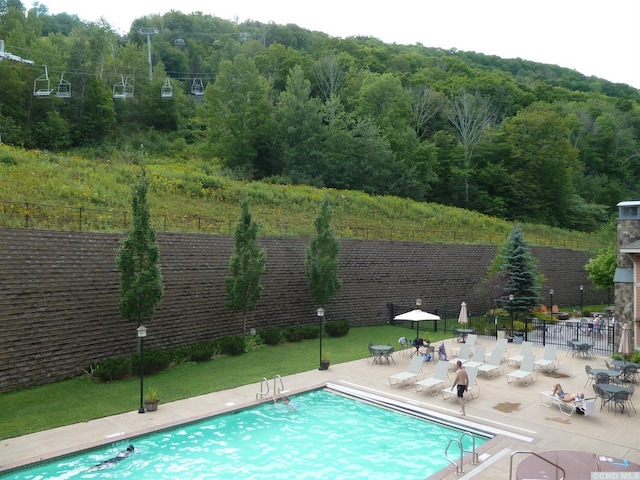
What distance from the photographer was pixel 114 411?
12375mm

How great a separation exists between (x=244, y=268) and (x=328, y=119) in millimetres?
33654

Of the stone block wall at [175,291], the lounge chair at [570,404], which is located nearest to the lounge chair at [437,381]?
the lounge chair at [570,404]

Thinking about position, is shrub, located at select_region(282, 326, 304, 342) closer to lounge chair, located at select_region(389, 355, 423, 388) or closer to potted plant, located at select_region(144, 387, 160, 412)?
lounge chair, located at select_region(389, 355, 423, 388)

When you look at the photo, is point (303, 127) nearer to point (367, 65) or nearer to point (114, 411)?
point (367, 65)

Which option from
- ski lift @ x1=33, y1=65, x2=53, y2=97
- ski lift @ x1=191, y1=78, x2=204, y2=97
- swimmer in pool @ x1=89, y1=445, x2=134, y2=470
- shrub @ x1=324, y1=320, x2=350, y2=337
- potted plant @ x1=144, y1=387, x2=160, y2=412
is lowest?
shrub @ x1=324, y1=320, x2=350, y2=337

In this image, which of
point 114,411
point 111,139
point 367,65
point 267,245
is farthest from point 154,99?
point 114,411

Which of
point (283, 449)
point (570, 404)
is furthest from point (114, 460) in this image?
point (570, 404)

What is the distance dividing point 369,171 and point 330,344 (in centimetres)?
2791

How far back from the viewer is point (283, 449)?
11.0 metres

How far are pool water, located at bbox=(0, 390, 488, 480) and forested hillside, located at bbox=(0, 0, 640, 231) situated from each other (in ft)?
80.3

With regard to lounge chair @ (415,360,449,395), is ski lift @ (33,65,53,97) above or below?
above

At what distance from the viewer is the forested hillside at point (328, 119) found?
4409 cm

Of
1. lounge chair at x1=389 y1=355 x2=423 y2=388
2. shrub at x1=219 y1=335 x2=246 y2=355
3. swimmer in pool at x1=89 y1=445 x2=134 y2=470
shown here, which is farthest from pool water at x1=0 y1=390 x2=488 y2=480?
shrub at x1=219 y1=335 x2=246 y2=355

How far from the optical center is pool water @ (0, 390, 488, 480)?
9.77 m
